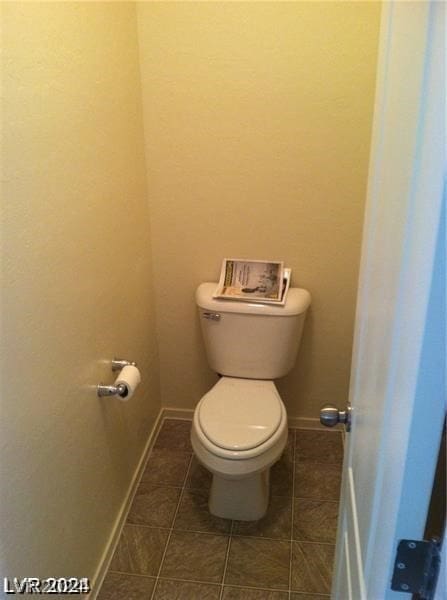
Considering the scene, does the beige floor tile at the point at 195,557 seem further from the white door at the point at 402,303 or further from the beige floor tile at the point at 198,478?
the white door at the point at 402,303

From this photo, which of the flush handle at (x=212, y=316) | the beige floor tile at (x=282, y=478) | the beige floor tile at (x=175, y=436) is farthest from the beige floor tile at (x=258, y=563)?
the flush handle at (x=212, y=316)

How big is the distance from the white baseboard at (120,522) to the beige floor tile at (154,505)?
0.09ft

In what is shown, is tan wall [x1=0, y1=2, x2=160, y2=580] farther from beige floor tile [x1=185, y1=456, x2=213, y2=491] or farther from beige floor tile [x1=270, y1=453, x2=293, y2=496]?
beige floor tile [x1=270, y1=453, x2=293, y2=496]

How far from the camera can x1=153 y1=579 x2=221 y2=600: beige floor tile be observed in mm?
1629

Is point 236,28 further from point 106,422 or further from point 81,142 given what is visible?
point 106,422

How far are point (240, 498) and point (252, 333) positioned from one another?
0.62 metres

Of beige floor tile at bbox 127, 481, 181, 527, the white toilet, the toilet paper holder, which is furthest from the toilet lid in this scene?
beige floor tile at bbox 127, 481, 181, 527

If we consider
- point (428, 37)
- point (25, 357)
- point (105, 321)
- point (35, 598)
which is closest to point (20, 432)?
point (25, 357)

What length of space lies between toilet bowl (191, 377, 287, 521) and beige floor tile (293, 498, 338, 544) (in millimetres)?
138

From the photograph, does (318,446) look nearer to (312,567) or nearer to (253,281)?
(312,567)

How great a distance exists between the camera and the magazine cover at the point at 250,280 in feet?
6.66

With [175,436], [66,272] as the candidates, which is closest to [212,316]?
[175,436]

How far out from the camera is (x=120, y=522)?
73.2 inches

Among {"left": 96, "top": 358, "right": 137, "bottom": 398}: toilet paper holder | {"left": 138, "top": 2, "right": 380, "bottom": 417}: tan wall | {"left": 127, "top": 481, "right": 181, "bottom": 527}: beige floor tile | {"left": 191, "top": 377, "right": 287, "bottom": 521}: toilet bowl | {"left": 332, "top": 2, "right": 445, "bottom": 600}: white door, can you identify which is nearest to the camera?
{"left": 332, "top": 2, "right": 445, "bottom": 600}: white door
